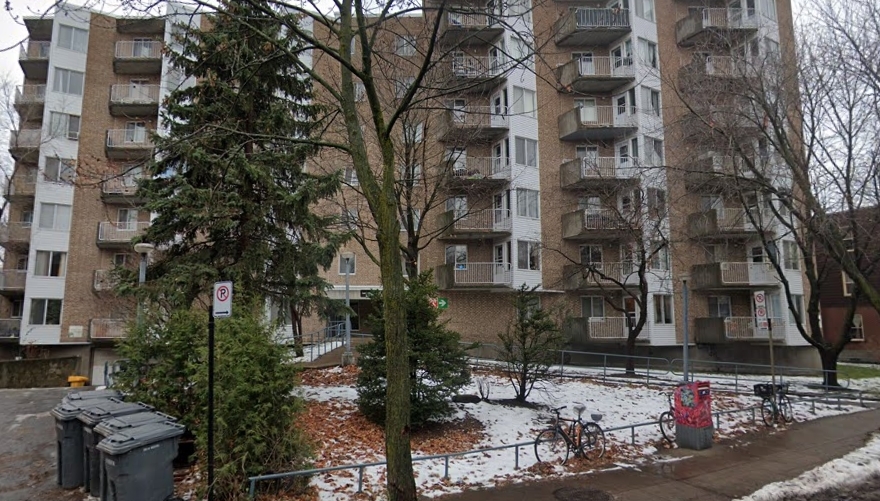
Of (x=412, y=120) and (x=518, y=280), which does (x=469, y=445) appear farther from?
(x=518, y=280)

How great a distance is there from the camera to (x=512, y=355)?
12.2 m

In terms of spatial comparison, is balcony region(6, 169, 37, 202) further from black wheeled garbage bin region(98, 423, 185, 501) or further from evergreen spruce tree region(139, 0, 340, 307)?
black wheeled garbage bin region(98, 423, 185, 501)

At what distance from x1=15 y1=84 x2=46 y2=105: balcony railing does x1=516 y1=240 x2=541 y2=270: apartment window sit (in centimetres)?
2886

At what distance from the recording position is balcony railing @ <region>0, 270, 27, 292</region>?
2853cm

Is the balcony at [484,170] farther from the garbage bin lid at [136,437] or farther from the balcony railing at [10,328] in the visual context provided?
the balcony railing at [10,328]

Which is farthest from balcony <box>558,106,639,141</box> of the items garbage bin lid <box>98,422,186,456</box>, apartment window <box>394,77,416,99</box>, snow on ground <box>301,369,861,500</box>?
garbage bin lid <box>98,422,186,456</box>

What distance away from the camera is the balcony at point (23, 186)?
29.3 meters

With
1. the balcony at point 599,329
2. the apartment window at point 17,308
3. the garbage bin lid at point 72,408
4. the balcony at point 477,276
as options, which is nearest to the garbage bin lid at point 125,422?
the garbage bin lid at point 72,408

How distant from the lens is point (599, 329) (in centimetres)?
2530

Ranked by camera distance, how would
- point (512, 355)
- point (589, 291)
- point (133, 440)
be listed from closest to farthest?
1. point (133, 440)
2. point (512, 355)
3. point (589, 291)

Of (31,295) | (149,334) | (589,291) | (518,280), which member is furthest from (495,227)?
(31,295)

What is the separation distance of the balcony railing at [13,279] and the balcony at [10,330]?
1.81m

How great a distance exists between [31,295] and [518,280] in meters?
25.9

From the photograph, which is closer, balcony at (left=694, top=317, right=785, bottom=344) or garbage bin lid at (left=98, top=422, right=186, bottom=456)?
garbage bin lid at (left=98, top=422, right=186, bottom=456)
